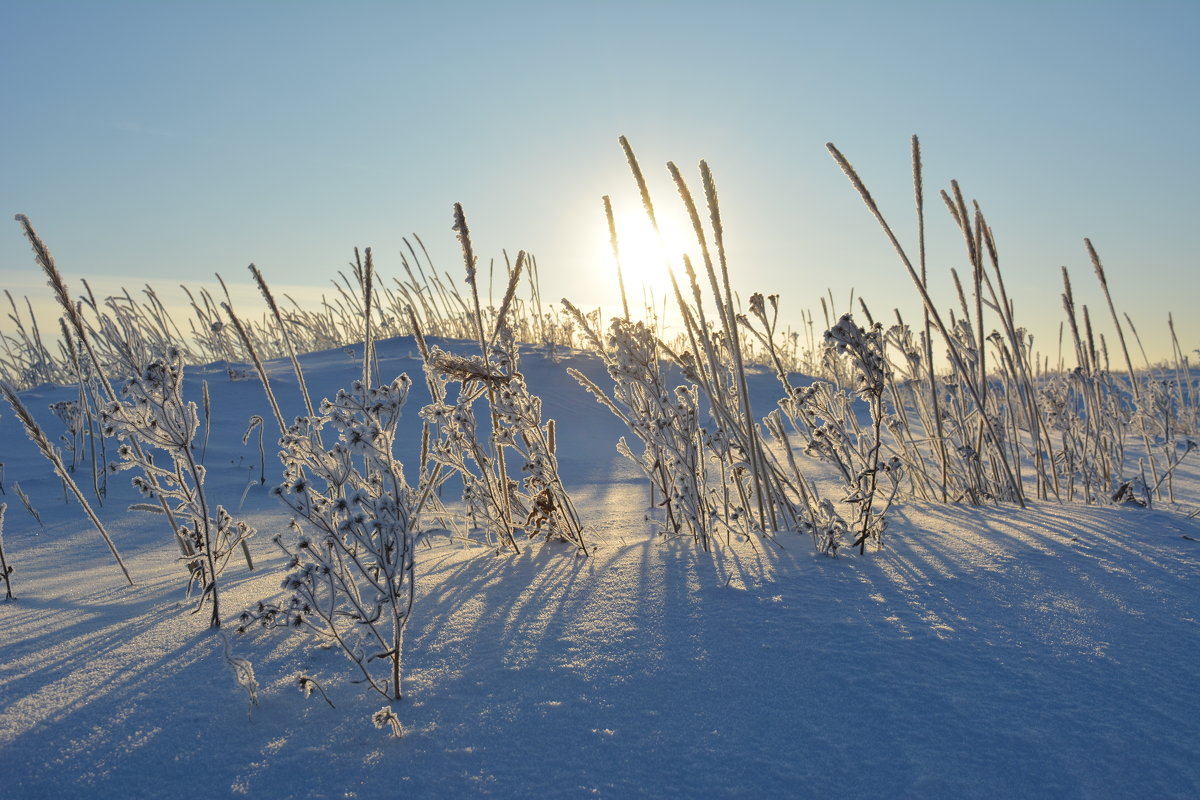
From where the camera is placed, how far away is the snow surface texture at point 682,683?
1019 mm

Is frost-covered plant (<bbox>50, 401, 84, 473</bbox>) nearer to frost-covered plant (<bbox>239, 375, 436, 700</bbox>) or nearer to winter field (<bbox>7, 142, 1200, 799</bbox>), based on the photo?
winter field (<bbox>7, 142, 1200, 799</bbox>)

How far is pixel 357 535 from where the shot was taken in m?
1.23

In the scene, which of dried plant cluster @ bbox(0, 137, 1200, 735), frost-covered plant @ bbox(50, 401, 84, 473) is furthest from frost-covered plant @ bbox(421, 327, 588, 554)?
frost-covered plant @ bbox(50, 401, 84, 473)

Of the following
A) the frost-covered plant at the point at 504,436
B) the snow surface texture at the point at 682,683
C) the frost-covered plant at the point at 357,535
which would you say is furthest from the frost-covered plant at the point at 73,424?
the frost-covered plant at the point at 357,535

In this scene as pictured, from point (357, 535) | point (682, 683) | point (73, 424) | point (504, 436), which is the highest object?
point (73, 424)

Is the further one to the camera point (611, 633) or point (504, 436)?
point (504, 436)

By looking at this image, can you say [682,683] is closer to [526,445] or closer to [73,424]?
[526,445]

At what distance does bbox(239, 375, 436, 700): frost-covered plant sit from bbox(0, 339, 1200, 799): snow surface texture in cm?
8

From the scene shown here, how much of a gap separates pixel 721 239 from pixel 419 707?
5.17ft

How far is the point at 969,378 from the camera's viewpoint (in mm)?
2814

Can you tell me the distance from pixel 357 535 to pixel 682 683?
2.11ft

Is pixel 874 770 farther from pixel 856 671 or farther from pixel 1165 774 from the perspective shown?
pixel 1165 774

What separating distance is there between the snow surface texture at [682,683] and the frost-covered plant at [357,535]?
80 millimetres

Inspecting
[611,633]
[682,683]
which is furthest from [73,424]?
[682,683]
